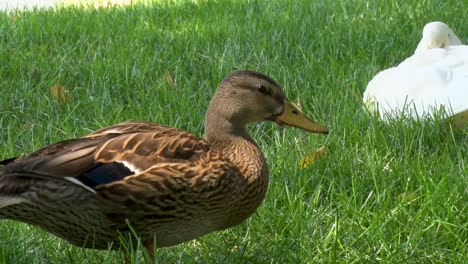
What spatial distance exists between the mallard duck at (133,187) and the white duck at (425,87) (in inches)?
58.5

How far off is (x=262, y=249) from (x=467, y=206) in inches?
31.8

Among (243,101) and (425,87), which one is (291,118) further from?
(425,87)

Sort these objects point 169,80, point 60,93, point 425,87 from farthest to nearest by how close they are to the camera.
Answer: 1. point 169,80
2. point 60,93
3. point 425,87

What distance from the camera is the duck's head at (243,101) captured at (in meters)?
3.42

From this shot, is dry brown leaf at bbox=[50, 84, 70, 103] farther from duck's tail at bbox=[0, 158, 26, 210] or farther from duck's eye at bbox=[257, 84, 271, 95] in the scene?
duck's tail at bbox=[0, 158, 26, 210]

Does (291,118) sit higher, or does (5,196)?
(291,118)

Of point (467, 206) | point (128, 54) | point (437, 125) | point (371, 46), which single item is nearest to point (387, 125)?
point (437, 125)

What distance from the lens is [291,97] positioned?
17.0 ft

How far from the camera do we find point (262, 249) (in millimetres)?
3389

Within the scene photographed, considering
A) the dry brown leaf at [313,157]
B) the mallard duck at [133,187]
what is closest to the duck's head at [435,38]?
the dry brown leaf at [313,157]

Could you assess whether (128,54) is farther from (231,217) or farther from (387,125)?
(231,217)

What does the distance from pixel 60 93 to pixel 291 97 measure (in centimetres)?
127

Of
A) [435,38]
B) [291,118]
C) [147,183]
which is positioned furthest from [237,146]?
[435,38]

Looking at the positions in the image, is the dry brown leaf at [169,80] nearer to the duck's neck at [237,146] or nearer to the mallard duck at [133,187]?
the duck's neck at [237,146]
